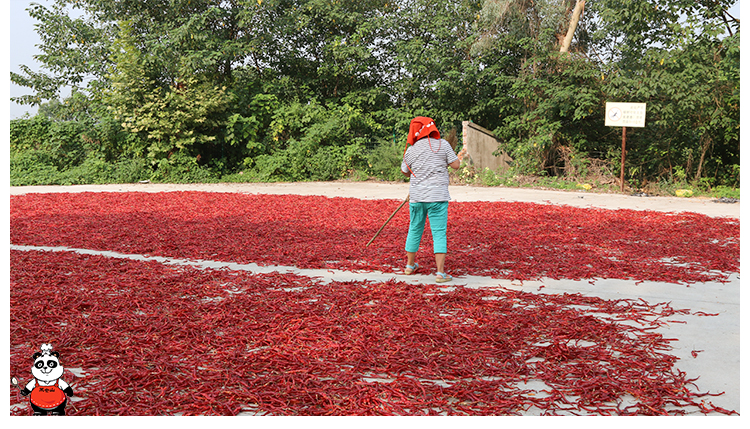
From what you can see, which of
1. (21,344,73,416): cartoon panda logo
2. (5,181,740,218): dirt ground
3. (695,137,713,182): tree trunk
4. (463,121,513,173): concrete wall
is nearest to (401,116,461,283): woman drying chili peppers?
(21,344,73,416): cartoon panda logo

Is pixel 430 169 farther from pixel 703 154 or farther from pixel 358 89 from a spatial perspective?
pixel 358 89

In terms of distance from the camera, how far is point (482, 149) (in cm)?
2047

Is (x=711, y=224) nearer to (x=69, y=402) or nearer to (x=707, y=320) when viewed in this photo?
(x=707, y=320)

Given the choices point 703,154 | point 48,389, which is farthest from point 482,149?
point 48,389

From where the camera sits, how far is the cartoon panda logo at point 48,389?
9.26 feet

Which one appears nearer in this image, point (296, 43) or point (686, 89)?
point (686, 89)

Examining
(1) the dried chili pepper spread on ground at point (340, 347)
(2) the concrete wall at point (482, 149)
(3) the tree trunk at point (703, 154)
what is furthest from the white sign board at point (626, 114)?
(1) the dried chili pepper spread on ground at point (340, 347)

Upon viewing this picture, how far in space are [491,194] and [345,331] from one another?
12077 millimetres

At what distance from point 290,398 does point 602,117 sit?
58.4 ft

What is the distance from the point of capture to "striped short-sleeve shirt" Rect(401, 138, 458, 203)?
5938 millimetres

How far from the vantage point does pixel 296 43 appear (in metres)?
24.2

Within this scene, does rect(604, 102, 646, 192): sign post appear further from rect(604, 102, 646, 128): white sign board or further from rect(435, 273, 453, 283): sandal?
rect(435, 273, 453, 283): sandal

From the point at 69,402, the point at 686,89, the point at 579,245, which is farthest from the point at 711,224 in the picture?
the point at 69,402

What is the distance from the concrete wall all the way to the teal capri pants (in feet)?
44.9
